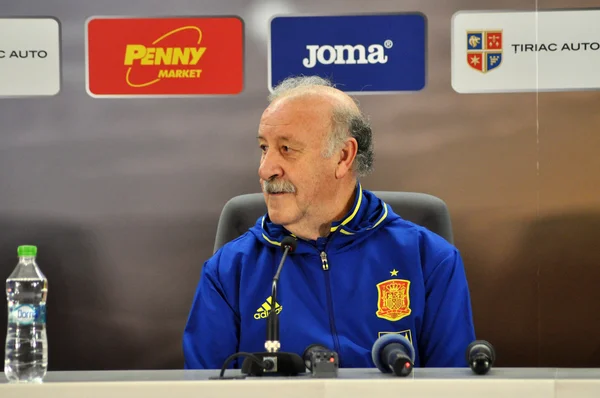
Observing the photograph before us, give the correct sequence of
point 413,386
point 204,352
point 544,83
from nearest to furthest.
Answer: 1. point 413,386
2. point 204,352
3. point 544,83

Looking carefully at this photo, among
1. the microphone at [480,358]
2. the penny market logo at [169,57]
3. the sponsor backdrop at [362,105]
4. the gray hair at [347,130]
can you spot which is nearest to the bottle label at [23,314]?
the microphone at [480,358]

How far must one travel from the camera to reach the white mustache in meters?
2.37

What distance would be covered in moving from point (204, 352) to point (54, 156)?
116 cm

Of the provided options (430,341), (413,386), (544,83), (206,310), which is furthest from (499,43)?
(413,386)

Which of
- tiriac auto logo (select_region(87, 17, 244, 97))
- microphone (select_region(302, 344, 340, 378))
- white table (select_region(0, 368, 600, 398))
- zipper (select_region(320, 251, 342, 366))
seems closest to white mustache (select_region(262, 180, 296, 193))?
zipper (select_region(320, 251, 342, 366))

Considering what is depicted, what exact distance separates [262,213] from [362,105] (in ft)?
2.41

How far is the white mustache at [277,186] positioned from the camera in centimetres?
237

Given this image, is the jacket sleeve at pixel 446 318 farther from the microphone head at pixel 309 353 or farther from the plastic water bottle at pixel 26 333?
the plastic water bottle at pixel 26 333

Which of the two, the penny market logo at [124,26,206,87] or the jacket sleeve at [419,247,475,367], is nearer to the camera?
the jacket sleeve at [419,247,475,367]

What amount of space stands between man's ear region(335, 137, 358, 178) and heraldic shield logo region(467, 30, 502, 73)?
76cm

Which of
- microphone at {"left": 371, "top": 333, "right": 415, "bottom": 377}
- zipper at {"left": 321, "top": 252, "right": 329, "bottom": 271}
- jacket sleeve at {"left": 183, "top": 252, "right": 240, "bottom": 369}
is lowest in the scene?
jacket sleeve at {"left": 183, "top": 252, "right": 240, "bottom": 369}

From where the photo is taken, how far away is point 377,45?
3004 mm

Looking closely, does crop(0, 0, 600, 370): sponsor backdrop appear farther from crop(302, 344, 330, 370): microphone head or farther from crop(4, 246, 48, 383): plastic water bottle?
crop(302, 344, 330, 370): microphone head

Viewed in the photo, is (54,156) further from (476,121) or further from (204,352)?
(476,121)
